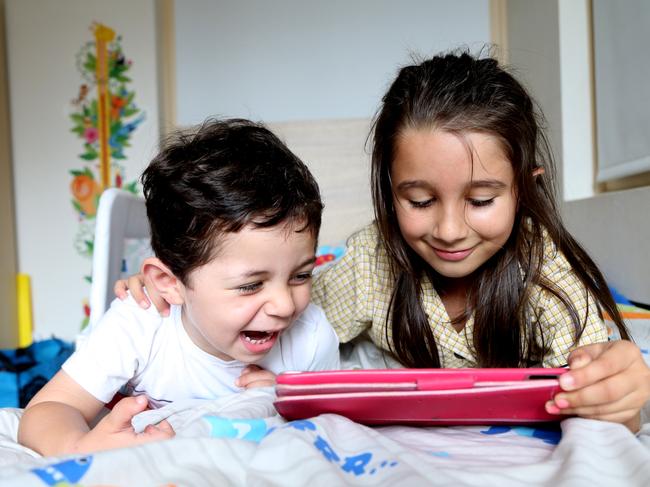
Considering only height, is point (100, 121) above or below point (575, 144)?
above

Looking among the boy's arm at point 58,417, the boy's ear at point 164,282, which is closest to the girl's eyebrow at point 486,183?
the boy's ear at point 164,282

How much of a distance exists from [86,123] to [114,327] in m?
2.01

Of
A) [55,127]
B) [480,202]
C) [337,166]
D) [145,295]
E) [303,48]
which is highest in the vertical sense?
[303,48]

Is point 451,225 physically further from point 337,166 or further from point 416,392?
point 337,166

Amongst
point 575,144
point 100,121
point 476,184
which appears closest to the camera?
point 476,184

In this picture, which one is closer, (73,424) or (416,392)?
(416,392)

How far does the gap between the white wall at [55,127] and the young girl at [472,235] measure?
1743 millimetres

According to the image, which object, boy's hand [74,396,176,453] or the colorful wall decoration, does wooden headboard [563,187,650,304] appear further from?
the colorful wall decoration

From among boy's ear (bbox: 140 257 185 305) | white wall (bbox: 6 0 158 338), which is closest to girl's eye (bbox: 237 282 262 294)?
boy's ear (bbox: 140 257 185 305)

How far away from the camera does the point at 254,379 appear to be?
0.89 metres

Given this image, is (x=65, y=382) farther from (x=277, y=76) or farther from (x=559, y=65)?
(x=277, y=76)

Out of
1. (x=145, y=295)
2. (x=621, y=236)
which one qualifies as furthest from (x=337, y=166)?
(x=145, y=295)

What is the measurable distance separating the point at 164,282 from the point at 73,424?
23cm

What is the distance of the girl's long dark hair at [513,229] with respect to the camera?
0.92 meters
